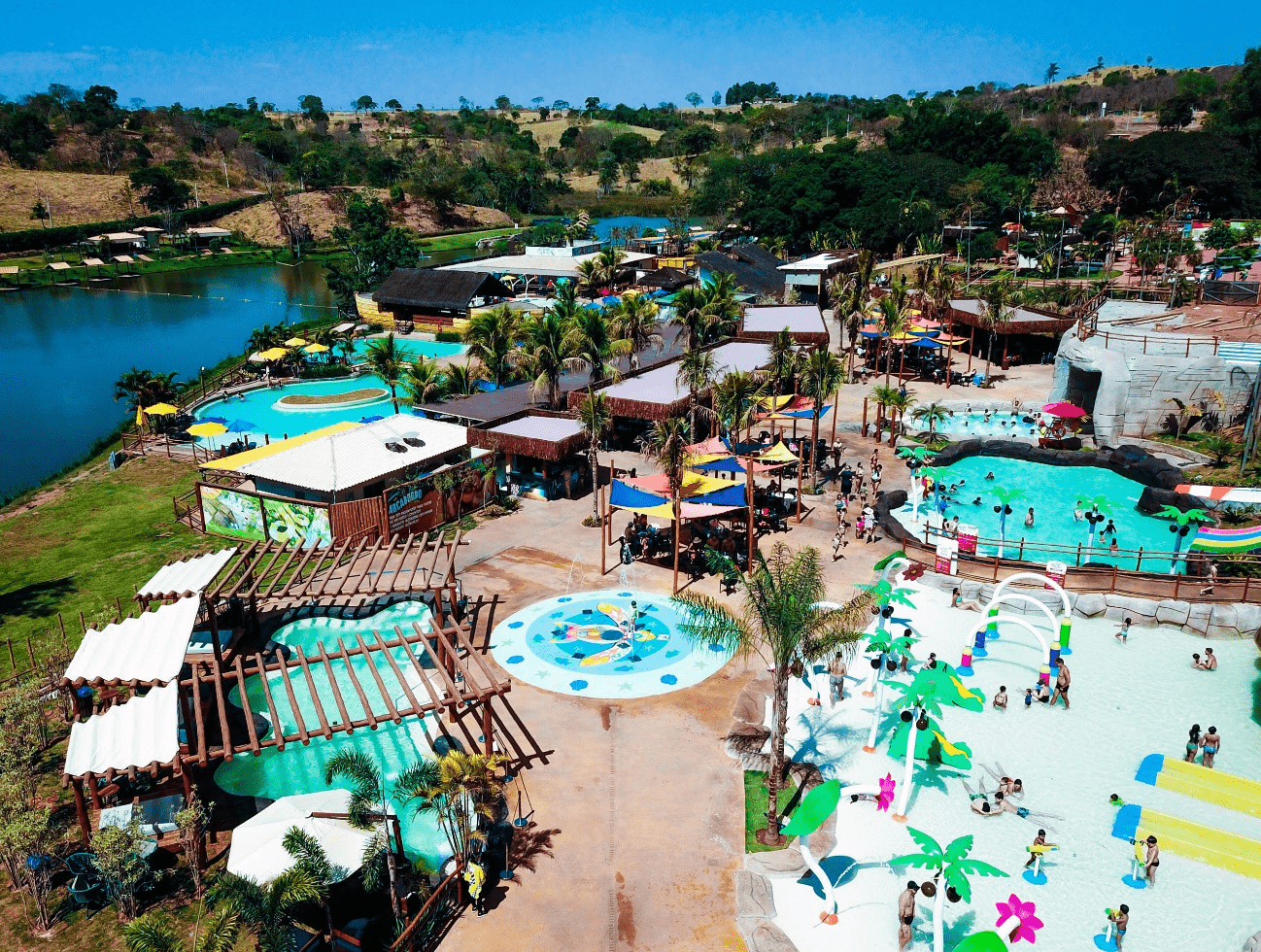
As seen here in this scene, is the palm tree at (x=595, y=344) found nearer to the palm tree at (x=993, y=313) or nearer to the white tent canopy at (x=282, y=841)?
the palm tree at (x=993, y=313)

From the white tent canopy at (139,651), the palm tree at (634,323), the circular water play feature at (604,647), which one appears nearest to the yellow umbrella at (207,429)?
the palm tree at (634,323)

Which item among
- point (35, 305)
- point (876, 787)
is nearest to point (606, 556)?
point (876, 787)

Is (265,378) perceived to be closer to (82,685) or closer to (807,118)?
(82,685)

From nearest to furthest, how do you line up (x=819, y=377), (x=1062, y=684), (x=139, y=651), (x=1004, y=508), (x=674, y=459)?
(x=139, y=651), (x=1062, y=684), (x=674, y=459), (x=1004, y=508), (x=819, y=377)

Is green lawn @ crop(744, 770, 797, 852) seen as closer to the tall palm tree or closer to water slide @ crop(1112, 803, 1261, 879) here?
water slide @ crop(1112, 803, 1261, 879)

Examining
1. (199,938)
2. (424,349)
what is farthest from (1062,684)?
(424,349)

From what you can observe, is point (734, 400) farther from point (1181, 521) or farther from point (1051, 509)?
point (1181, 521)
